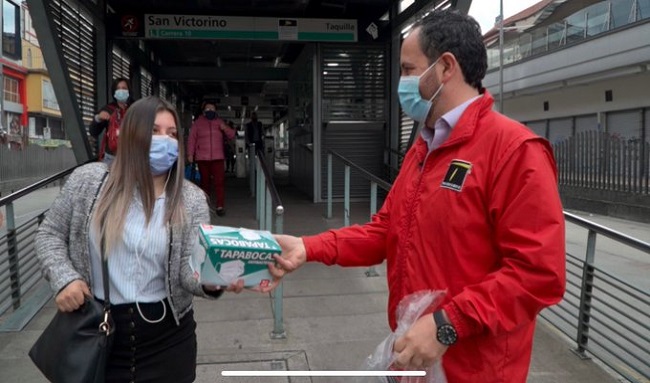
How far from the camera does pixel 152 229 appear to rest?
205cm

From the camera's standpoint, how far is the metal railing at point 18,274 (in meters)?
4.18

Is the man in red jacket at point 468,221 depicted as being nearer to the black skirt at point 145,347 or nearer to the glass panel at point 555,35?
the black skirt at point 145,347

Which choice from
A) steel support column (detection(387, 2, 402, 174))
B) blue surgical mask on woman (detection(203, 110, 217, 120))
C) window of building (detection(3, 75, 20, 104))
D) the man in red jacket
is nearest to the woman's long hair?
the man in red jacket

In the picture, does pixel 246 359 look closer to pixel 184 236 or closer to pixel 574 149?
pixel 184 236

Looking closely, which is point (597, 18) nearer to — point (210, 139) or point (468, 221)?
point (210, 139)

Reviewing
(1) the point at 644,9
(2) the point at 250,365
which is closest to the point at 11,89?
(1) the point at 644,9

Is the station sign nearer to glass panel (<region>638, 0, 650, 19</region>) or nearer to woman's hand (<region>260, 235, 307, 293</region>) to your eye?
woman's hand (<region>260, 235, 307, 293</region>)

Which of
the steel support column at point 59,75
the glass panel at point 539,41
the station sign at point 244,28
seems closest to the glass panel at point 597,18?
the glass panel at point 539,41

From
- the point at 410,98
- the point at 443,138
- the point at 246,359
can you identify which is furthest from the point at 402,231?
the point at 246,359

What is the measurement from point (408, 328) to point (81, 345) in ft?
3.63

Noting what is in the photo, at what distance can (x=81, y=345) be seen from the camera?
1.89 metres

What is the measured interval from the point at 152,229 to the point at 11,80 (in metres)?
45.7

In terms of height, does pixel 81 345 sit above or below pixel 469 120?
below

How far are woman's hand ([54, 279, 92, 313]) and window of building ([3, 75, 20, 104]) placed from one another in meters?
43.9
